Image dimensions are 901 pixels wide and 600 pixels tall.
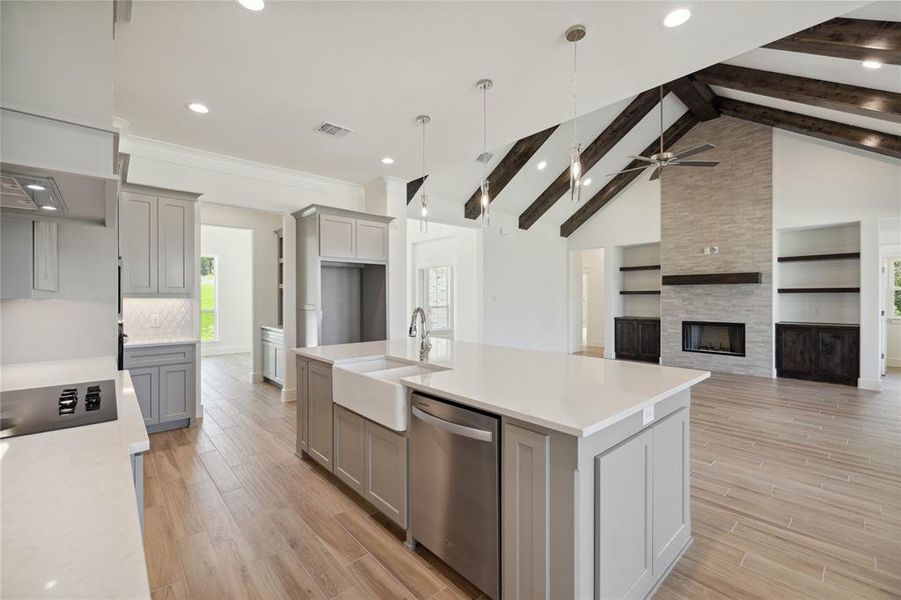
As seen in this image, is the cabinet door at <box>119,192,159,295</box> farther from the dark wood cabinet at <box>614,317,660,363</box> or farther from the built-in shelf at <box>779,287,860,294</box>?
the built-in shelf at <box>779,287,860,294</box>

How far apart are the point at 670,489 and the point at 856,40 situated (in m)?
4.05

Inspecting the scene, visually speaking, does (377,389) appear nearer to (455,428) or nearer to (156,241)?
(455,428)

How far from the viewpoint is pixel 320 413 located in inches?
116

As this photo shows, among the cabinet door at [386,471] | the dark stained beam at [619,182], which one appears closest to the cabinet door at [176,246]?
the cabinet door at [386,471]

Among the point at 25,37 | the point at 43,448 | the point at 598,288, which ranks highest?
the point at 25,37

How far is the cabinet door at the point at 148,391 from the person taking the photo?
3734mm

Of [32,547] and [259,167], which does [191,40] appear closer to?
[259,167]

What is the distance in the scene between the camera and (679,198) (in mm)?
7430

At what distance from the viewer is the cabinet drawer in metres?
3.69

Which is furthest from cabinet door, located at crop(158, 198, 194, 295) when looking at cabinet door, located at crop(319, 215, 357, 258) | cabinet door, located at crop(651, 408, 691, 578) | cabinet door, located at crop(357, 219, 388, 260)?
cabinet door, located at crop(651, 408, 691, 578)

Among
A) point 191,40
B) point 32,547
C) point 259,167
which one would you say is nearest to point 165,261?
point 259,167

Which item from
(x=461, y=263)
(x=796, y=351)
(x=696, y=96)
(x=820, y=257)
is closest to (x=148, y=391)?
(x=461, y=263)

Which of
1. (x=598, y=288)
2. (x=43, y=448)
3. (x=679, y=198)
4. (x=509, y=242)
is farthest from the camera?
(x=598, y=288)

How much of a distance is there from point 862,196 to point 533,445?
7150 millimetres
